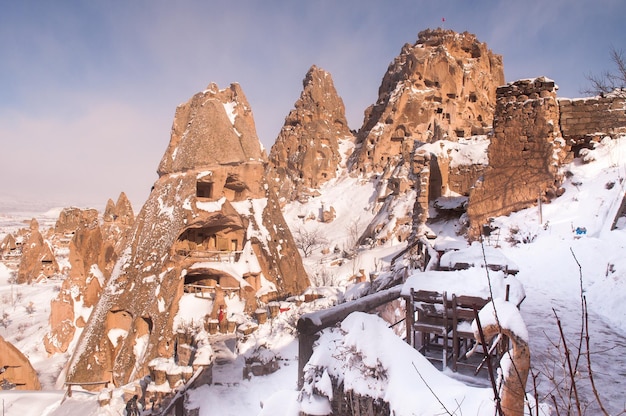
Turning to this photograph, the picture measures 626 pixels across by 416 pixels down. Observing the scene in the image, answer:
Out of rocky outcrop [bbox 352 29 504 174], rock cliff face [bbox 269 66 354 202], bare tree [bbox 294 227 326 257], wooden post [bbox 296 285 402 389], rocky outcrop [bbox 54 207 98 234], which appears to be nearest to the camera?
wooden post [bbox 296 285 402 389]

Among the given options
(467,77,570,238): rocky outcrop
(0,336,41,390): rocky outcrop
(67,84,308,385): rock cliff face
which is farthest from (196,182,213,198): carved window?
(467,77,570,238): rocky outcrop

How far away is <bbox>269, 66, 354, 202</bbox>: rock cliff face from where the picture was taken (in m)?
44.9

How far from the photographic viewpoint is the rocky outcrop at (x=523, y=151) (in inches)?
416

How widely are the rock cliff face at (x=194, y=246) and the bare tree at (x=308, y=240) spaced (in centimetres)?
1203

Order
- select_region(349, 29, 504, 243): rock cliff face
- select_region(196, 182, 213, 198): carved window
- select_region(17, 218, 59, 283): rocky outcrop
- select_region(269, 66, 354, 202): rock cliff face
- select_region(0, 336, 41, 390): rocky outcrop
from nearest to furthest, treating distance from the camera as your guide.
A: select_region(0, 336, 41, 390): rocky outcrop → select_region(196, 182, 213, 198): carved window → select_region(17, 218, 59, 283): rocky outcrop → select_region(349, 29, 504, 243): rock cliff face → select_region(269, 66, 354, 202): rock cliff face

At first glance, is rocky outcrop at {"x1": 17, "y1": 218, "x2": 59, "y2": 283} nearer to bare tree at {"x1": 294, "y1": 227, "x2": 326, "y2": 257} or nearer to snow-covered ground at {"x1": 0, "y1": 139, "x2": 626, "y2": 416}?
snow-covered ground at {"x1": 0, "y1": 139, "x2": 626, "y2": 416}

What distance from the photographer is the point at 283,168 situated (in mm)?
48312

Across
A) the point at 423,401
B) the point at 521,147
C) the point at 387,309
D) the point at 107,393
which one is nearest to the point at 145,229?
→ the point at 107,393

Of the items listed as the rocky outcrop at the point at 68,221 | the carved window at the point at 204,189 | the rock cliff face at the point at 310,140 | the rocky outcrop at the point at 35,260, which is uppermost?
the rock cliff face at the point at 310,140

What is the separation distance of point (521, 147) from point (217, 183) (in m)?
11.0

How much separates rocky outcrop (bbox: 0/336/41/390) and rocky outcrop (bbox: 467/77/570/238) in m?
14.5

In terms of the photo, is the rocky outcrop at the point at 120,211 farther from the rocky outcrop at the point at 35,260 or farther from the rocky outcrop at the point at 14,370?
the rocky outcrop at the point at 14,370

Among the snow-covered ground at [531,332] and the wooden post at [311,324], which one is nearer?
the snow-covered ground at [531,332]

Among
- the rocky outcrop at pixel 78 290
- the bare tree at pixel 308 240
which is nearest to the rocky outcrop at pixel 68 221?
the rocky outcrop at pixel 78 290
